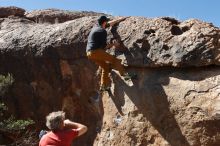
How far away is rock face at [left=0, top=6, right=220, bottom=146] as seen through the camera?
31.6 feet

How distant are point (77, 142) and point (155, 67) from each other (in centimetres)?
321

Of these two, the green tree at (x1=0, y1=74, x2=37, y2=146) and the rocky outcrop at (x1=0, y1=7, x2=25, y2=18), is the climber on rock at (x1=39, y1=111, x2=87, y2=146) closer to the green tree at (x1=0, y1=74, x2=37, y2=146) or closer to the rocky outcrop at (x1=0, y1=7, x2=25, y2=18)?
the green tree at (x1=0, y1=74, x2=37, y2=146)

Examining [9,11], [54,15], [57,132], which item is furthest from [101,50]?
[54,15]

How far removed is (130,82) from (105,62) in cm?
72

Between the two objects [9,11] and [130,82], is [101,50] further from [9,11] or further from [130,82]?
[9,11]

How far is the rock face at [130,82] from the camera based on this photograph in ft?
31.6

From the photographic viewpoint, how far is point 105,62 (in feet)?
34.7

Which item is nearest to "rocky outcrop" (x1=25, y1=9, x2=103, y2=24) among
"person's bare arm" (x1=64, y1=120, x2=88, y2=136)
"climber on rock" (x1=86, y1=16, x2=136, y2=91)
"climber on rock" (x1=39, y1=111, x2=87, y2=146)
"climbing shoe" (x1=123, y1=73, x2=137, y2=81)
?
"climber on rock" (x1=86, y1=16, x2=136, y2=91)

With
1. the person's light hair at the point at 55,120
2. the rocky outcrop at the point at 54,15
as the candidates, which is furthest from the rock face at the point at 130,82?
the person's light hair at the point at 55,120

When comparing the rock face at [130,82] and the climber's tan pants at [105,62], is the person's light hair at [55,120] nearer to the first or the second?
the rock face at [130,82]

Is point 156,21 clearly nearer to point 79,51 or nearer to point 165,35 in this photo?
point 165,35

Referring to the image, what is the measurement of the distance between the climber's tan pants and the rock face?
0.29 metres

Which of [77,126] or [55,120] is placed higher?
[55,120]

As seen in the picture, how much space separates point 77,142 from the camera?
39.8 feet
